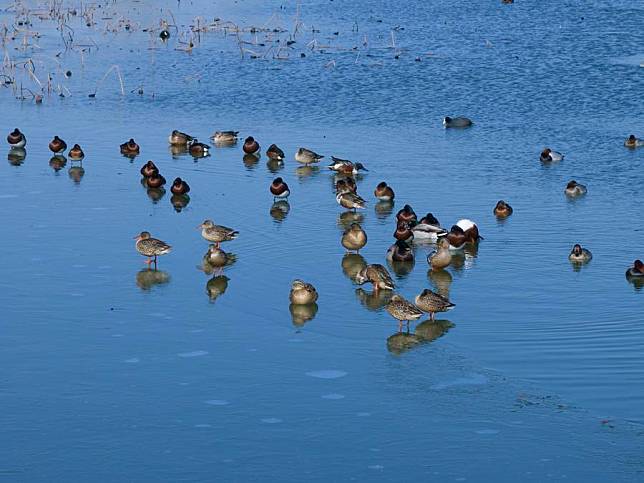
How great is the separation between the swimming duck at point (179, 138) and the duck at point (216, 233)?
8.47 metres

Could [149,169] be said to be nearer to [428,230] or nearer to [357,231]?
[357,231]

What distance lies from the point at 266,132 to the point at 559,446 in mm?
18022

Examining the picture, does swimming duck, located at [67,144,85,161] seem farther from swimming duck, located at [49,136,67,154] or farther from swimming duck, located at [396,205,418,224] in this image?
swimming duck, located at [396,205,418,224]

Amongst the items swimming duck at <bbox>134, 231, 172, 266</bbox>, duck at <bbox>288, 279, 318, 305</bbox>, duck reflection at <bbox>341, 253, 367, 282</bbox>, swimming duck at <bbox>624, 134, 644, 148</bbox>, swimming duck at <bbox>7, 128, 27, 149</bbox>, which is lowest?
duck at <bbox>288, 279, 318, 305</bbox>

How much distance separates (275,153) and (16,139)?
232 inches

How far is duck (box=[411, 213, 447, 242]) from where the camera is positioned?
19.9 m

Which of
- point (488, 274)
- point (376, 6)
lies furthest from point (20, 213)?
point (376, 6)

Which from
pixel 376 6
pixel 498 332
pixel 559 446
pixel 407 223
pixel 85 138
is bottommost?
pixel 559 446

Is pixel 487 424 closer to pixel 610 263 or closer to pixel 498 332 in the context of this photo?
pixel 498 332

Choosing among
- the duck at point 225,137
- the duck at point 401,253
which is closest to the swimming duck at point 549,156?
the duck at point 225,137

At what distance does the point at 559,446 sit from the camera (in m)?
12.1

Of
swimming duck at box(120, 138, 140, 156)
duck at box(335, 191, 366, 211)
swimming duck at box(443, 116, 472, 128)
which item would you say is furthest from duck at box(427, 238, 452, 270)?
swimming duck at box(443, 116, 472, 128)

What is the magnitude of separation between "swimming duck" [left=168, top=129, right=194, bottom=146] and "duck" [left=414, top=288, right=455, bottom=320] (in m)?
12.6

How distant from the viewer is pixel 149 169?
24.1 meters
